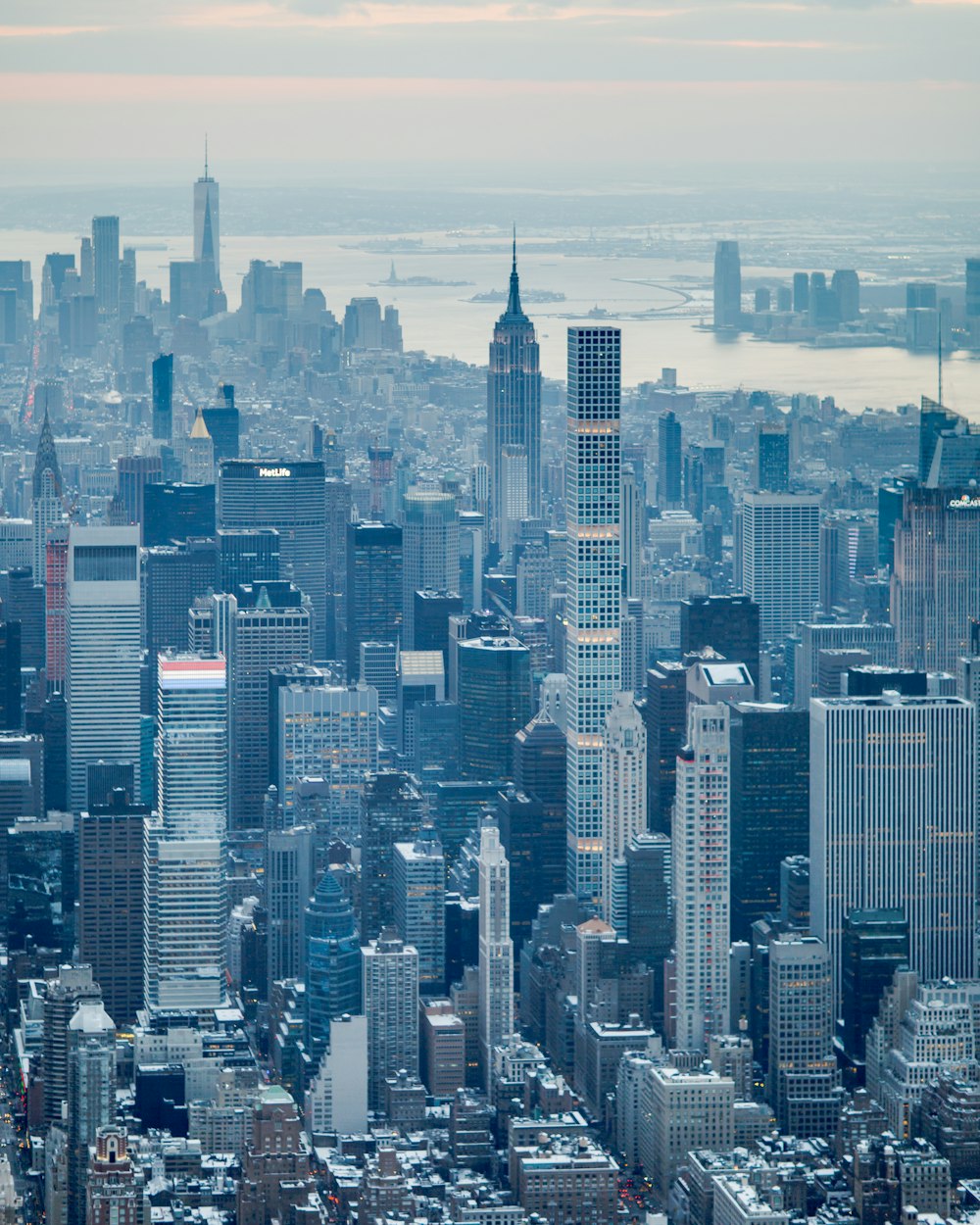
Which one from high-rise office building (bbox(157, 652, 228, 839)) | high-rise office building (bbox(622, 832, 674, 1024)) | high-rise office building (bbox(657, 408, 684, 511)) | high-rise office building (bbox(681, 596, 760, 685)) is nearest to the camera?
high-rise office building (bbox(622, 832, 674, 1024))

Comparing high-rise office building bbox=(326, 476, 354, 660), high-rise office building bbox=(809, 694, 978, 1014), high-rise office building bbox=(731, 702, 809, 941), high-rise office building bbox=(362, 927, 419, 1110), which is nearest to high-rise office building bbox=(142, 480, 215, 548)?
high-rise office building bbox=(326, 476, 354, 660)

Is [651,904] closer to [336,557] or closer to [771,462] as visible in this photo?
[771,462]

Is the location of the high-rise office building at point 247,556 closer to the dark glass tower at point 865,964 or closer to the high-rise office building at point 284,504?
the high-rise office building at point 284,504

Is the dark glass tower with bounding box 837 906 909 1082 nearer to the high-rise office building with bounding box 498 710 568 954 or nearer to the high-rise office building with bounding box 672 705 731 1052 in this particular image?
the high-rise office building with bounding box 672 705 731 1052

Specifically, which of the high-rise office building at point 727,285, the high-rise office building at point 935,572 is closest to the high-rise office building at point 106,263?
the high-rise office building at point 727,285

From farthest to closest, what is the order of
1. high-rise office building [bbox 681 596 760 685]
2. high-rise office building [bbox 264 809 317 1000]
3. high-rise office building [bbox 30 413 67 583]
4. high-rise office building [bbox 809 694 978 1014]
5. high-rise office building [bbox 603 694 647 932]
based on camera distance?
high-rise office building [bbox 30 413 67 583]
high-rise office building [bbox 681 596 760 685]
high-rise office building [bbox 603 694 647 932]
high-rise office building [bbox 809 694 978 1014]
high-rise office building [bbox 264 809 317 1000]

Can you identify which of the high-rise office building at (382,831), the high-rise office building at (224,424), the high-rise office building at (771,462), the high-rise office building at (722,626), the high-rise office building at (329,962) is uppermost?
the high-rise office building at (224,424)

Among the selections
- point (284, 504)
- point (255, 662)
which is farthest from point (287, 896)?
point (284, 504)
